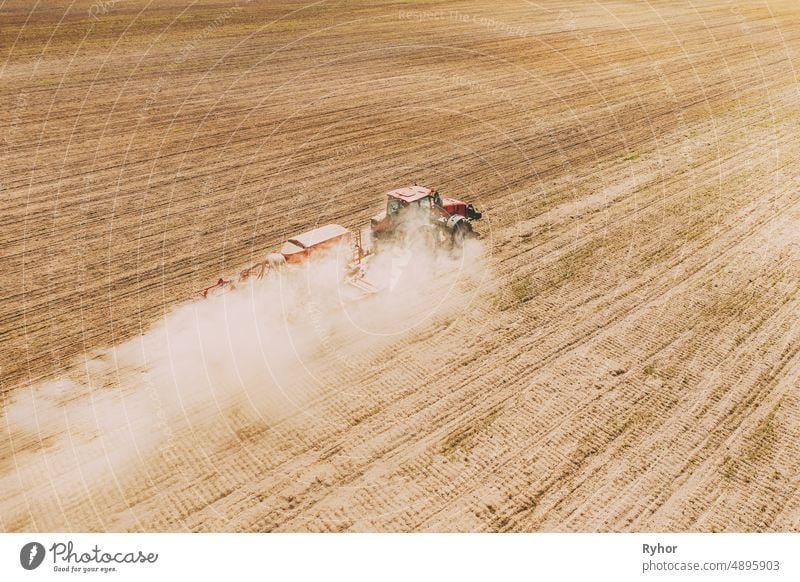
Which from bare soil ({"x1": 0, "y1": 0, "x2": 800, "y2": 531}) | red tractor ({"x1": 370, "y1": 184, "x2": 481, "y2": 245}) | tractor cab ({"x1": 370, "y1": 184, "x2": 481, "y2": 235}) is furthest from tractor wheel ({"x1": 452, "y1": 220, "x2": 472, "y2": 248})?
bare soil ({"x1": 0, "y1": 0, "x2": 800, "y2": 531})

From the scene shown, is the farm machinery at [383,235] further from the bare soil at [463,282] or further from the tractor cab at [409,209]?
the bare soil at [463,282]

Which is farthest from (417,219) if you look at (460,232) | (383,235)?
(460,232)

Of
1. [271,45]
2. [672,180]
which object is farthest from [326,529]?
[271,45]

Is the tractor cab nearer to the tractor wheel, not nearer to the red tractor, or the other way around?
the red tractor

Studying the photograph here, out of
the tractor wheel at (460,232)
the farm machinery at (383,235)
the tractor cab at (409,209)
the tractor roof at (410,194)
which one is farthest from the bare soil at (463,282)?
the tractor roof at (410,194)

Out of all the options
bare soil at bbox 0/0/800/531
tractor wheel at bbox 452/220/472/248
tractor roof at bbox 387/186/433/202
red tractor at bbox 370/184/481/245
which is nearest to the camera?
bare soil at bbox 0/0/800/531
